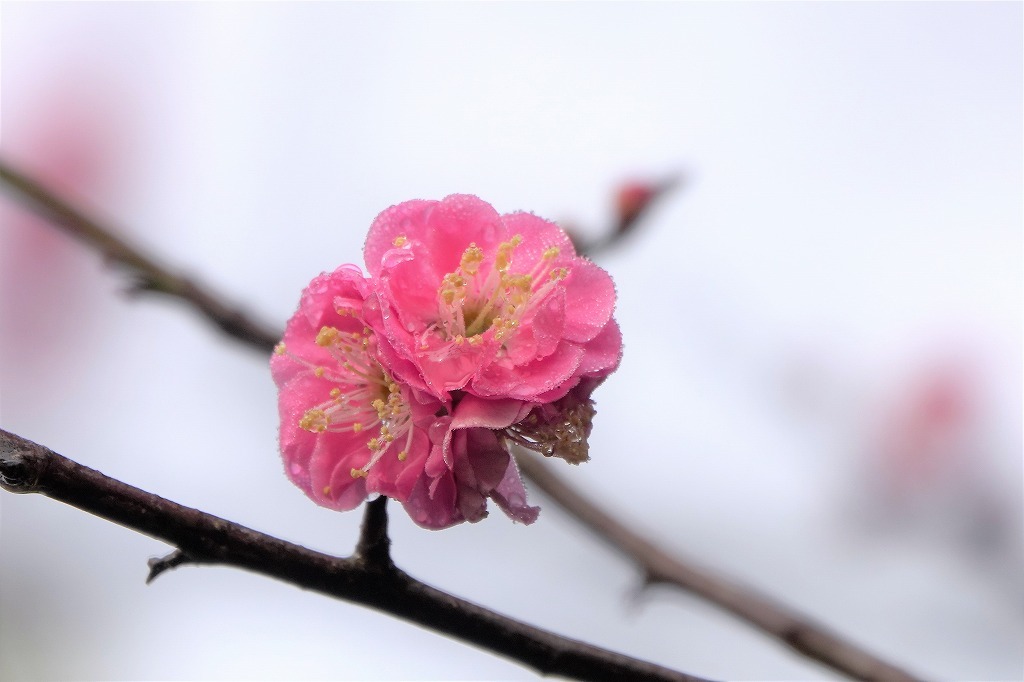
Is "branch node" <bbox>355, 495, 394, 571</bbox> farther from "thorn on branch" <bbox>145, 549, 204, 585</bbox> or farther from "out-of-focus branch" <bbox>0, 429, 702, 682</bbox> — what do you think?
"thorn on branch" <bbox>145, 549, 204, 585</bbox>

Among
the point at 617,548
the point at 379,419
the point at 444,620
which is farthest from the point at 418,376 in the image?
the point at 617,548

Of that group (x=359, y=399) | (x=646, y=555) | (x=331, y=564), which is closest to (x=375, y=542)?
(x=331, y=564)

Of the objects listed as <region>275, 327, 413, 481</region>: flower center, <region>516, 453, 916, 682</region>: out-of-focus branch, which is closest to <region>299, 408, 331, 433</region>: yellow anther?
<region>275, 327, 413, 481</region>: flower center

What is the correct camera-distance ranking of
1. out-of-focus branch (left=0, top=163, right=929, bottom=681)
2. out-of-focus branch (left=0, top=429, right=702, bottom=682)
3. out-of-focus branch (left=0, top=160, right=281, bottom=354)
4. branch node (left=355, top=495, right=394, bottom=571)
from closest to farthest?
1. out-of-focus branch (left=0, top=429, right=702, bottom=682)
2. branch node (left=355, top=495, right=394, bottom=571)
3. out-of-focus branch (left=0, top=163, right=929, bottom=681)
4. out-of-focus branch (left=0, top=160, right=281, bottom=354)

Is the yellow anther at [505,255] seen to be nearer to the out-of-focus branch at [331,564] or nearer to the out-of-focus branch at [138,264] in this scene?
the out-of-focus branch at [331,564]

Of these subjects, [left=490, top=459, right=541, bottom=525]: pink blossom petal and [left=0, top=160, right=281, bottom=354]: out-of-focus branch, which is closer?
[left=490, top=459, right=541, bottom=525]: pink blossom petal

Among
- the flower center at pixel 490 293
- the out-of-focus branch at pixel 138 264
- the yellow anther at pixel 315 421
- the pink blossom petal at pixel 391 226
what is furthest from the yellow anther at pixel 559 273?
the out-of-focus branch at pixel 138 264

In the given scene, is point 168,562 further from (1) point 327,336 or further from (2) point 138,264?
(2) point 138,264
